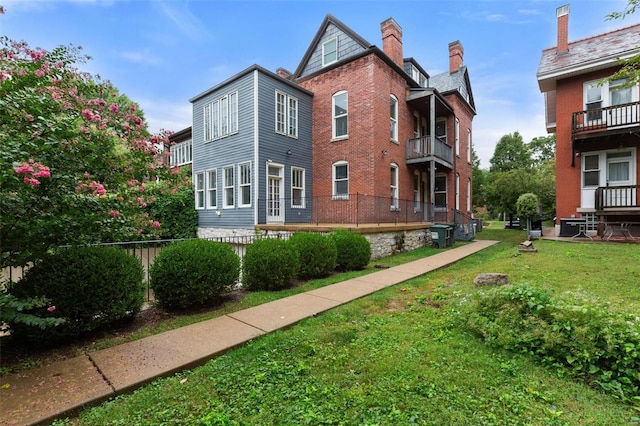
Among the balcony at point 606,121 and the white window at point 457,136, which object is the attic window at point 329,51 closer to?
the white window at point 457,136

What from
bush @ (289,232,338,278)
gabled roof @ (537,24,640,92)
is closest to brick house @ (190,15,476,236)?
bush @ (289,232,338,278)

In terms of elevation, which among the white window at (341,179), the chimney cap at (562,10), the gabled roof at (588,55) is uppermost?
the chimney cap at (562,10)

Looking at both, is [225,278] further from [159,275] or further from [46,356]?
[46,356]

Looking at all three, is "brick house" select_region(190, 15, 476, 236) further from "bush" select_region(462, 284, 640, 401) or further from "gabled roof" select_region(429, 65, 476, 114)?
"bush" select_region(462, 284, 640, 401)

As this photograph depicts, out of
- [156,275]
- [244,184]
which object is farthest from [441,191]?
[156,275]

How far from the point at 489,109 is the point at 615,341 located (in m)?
24.2

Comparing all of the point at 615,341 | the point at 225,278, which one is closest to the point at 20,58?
the point at 225,278

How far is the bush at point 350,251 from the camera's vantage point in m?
7.88

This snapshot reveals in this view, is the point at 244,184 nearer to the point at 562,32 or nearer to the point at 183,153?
the point at 183,153

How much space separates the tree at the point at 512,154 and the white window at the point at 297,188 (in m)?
35.8

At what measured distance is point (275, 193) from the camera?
1264 cm

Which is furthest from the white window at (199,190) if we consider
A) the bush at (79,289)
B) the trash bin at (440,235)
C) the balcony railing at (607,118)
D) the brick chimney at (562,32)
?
the brick chimney at (562,32)

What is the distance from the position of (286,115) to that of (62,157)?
10599 mm

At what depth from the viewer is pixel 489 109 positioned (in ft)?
73.8
